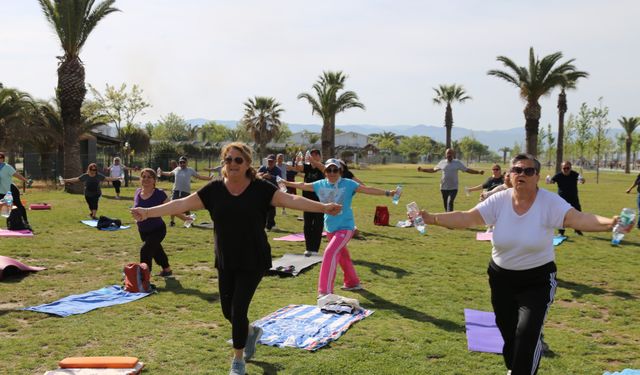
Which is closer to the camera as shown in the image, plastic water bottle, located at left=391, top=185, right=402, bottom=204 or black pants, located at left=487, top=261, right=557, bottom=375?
black pants, located at left=487, top=261, right=557, bottom=375

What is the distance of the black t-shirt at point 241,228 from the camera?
5.28 m

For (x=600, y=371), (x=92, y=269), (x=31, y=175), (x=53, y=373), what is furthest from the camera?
(x=31, y=175)

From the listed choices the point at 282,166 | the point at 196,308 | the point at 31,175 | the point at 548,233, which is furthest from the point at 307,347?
the point at 31,175

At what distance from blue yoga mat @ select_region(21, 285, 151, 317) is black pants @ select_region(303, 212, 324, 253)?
386 cm

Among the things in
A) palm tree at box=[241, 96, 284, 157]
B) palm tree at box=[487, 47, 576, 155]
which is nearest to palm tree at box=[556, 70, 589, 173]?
palm tree at box=[487, 47, 576, 155]

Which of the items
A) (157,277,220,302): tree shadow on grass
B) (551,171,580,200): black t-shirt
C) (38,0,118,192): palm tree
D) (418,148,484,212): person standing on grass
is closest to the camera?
(157,277,220,302): tree shadow on grass

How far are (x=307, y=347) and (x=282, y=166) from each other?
1202cm

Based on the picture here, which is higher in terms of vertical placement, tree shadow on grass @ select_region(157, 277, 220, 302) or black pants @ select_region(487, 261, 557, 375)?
black pants @ select_region(487, 261, 557, 375)

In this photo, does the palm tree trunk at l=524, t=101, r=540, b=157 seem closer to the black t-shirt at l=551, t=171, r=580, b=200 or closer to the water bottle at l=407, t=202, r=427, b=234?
the black t-shirt at l=551, t=171, r=580, b=200

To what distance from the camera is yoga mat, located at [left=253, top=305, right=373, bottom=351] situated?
21.1 ft

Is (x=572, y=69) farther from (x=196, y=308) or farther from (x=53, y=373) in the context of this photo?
(x=53, y=373)

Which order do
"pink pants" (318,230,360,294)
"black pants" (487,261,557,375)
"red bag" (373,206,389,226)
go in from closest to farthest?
"black pants" (487,261,557,375), "pink pants" (318,230,360,294), "red bag" (373,206,389,226)

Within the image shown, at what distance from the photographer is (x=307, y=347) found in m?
6.28

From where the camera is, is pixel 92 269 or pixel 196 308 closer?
pixel 196 308
